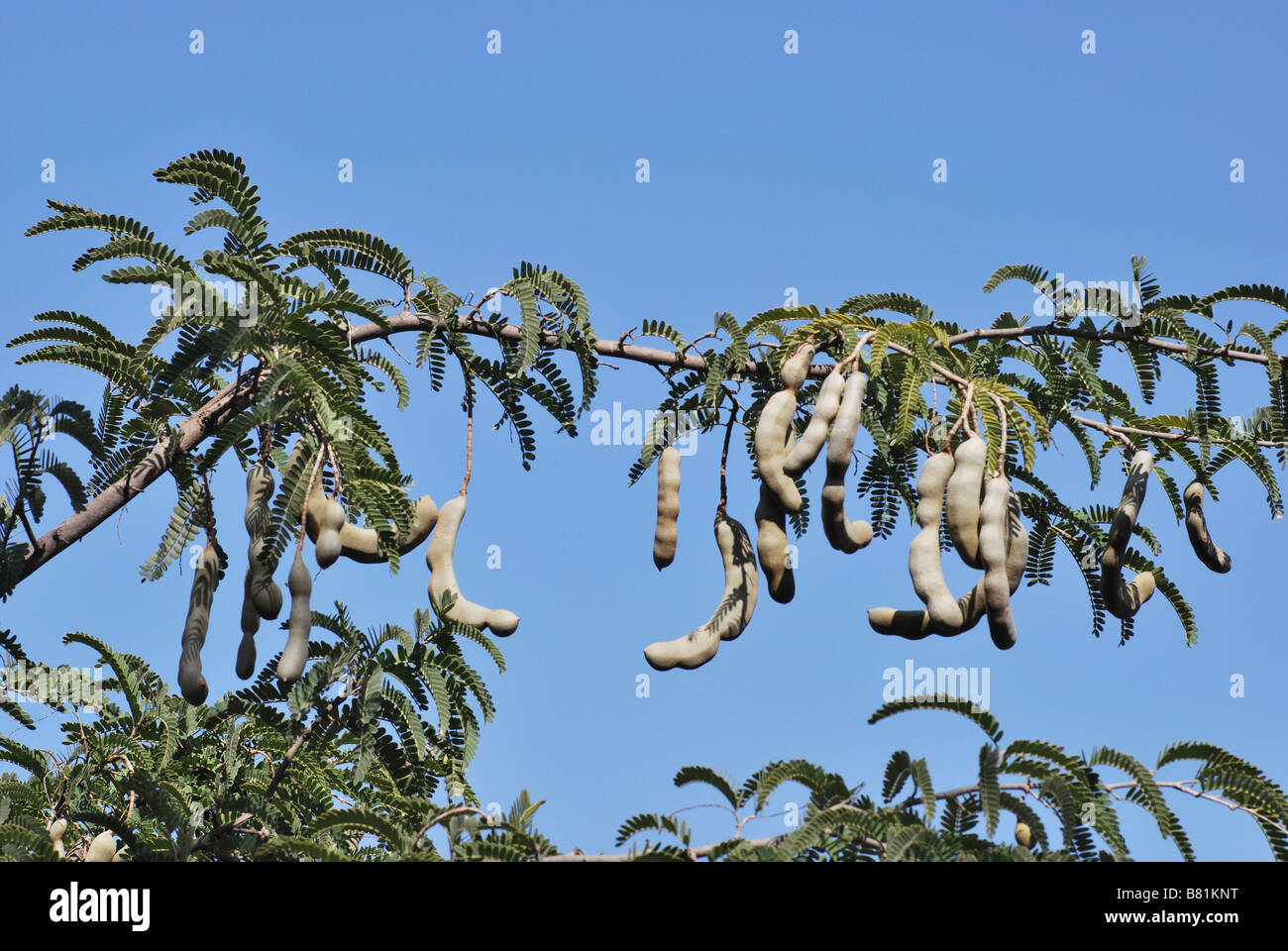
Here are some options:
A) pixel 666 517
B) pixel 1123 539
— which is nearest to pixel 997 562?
pixel 1123 539

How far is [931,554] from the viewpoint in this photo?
3.93 meters

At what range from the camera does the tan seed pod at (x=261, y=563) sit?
3.99 meters

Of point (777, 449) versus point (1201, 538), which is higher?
point (777, 449)

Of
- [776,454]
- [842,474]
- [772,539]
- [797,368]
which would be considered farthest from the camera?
[797,368]

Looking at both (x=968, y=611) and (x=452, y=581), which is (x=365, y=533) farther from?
(x=968, y=611)

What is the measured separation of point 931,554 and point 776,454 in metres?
0.67

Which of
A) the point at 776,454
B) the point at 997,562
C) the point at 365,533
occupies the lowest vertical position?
the point at 997,562

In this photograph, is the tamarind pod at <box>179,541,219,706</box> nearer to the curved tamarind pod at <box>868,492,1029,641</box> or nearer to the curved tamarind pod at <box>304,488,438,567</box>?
the curved tamarind pod at <box>304,488,438,567</box>

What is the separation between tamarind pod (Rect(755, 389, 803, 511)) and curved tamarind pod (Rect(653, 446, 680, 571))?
51 centimetres

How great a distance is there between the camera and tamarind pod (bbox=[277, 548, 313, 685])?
161 inches

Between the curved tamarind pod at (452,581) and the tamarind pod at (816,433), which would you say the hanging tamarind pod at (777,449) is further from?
the curved tamarind pod at (452,581)

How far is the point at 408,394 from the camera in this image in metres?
5.05

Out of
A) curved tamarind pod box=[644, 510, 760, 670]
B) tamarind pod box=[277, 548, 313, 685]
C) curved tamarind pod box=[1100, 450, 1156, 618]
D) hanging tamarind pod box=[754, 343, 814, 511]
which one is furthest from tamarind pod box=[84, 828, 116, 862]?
curved tamarind pod box=[1100, 450, 1156, 618]

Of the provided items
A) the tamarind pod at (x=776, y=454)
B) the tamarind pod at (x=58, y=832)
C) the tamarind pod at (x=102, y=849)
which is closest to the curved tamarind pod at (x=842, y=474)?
the tamarind pod at (x=776, y=454)
